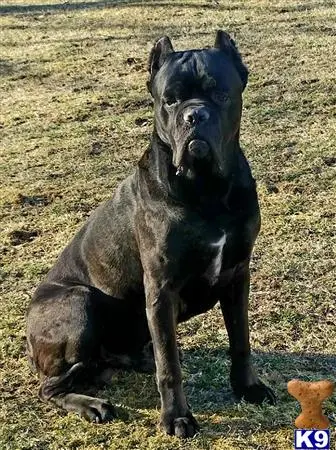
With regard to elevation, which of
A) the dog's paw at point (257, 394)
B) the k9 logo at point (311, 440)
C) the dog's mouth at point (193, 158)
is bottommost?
the dog's paw at point (257, 394)

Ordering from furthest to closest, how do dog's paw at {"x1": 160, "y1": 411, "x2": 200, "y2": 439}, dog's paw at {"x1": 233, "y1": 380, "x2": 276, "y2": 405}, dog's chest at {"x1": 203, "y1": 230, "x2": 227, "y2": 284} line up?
dog's paw at {"x1": 233, "y1": 380, "x2": 276, "y2": 405} < dog's paw at {"x1": 160, "y1": 411, "x2": 200, "y2": 439} < dog's chest at {"x1": 203, "y1": 230, "x2": 227, "y2": 284}

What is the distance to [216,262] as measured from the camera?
11.9 ft

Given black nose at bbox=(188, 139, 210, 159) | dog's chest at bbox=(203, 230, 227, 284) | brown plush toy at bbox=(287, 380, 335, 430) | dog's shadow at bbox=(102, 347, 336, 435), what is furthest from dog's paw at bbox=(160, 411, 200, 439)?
black nose at bbox=(188, 139, 210, 159)

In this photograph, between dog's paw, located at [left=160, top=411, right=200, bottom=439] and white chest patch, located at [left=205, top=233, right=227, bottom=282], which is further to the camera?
dog's paw, located at [left=160, top=411, right=200, bottom=439]

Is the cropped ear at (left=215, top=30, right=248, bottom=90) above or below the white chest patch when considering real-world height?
above

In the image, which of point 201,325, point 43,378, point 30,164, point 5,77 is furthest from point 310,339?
point 5,77

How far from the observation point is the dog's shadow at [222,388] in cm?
388

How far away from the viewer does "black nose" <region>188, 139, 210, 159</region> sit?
→ 3.28 meters

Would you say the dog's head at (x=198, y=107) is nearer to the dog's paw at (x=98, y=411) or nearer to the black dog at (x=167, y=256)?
the black dog at (x=167, y=256)

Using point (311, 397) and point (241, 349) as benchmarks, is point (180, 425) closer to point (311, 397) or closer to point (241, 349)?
point (241, 349)

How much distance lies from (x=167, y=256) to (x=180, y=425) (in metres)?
0.77

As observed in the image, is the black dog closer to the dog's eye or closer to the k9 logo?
the dog's eye

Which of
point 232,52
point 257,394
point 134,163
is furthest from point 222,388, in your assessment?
point 134,163

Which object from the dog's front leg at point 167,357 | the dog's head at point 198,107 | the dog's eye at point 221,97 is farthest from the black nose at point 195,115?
the dog's front leg at point 167,357
